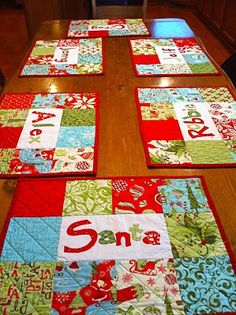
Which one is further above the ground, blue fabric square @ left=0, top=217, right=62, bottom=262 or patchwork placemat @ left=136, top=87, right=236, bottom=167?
patchwork placemat @ left=136, top=87, right=236, bottom=167

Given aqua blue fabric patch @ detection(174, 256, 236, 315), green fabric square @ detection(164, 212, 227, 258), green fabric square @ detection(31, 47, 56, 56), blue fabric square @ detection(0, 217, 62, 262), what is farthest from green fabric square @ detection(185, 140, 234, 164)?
green fabric square @ detection(31, 47, 56, 56)

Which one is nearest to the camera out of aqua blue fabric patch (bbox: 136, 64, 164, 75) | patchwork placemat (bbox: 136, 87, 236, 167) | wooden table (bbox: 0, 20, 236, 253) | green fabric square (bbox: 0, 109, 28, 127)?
wooden table (bbox: 0, 20, 236, 253)

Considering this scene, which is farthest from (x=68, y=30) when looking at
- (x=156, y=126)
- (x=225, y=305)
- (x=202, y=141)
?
(x=225, y=305)

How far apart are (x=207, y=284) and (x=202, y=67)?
3.44ft

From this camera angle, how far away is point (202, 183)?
842 mm

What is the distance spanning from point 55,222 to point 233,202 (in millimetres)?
443

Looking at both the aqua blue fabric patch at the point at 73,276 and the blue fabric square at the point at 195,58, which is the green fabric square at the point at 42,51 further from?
the aqua blue fabric patch at the point at 73,276

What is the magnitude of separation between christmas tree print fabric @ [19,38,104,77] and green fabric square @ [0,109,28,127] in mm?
312

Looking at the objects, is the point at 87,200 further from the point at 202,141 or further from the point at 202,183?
the point at 202,141

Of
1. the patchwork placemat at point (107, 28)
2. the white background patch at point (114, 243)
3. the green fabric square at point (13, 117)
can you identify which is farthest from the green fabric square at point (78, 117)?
the patchwork placemat at point (107, 28)

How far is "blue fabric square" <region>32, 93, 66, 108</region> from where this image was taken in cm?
116

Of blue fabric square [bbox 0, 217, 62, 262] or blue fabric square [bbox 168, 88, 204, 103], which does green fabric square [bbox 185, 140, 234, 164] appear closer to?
blue fabric square [bbox 168, 88, 204, 103]

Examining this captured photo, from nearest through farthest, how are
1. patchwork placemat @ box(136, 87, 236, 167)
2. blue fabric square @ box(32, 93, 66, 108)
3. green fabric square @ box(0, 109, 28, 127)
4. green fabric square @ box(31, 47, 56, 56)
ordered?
patchwork placemat @ box(136, 87, 236, 167) → green fabric square @ box(0, 109, 28, 127) → blue fabric square @ box(32, 93, 66, 108) → green fabric square @ box(31, 47, 56, 56)

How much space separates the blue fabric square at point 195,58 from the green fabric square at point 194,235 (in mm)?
919
